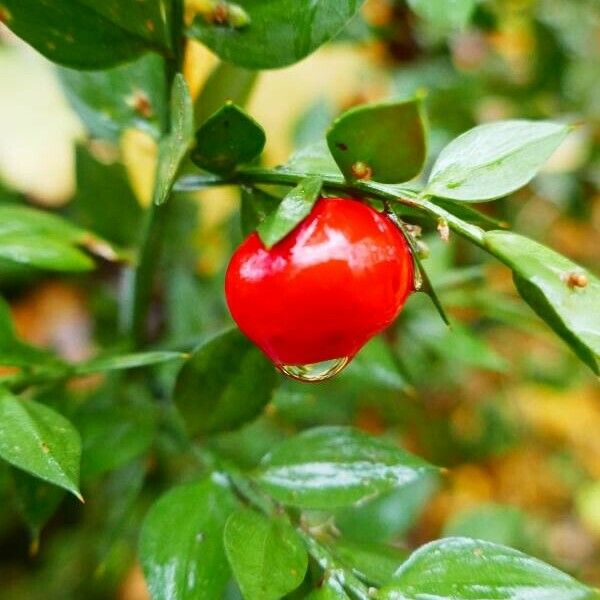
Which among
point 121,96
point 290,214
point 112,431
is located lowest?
point 112,431

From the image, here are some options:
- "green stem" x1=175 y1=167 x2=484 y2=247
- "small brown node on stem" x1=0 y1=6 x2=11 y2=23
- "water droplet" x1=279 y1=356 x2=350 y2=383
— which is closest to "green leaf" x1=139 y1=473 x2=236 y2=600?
"water droplet" x1=279 y1=356 x2=350 y2=383

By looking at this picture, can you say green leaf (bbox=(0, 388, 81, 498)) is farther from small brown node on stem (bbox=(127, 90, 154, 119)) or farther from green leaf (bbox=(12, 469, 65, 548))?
small brown node on stem (bbox=(127, 90, 154, 119))

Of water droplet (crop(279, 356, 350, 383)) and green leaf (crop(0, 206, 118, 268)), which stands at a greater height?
water droplet (crop(279, 356, 350, 383))

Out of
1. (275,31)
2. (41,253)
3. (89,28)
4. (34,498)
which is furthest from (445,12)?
(34,498)

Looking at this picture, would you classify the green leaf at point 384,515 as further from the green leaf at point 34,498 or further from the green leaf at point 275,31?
the green leaf at point 275,31

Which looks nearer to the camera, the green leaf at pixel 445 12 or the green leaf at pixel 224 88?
the green leaf at pixel 445 12

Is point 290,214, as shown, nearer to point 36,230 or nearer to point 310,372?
point 310,372

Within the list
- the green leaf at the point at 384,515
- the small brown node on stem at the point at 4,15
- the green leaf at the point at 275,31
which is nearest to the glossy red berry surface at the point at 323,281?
the green leaf at the point at 275,31
